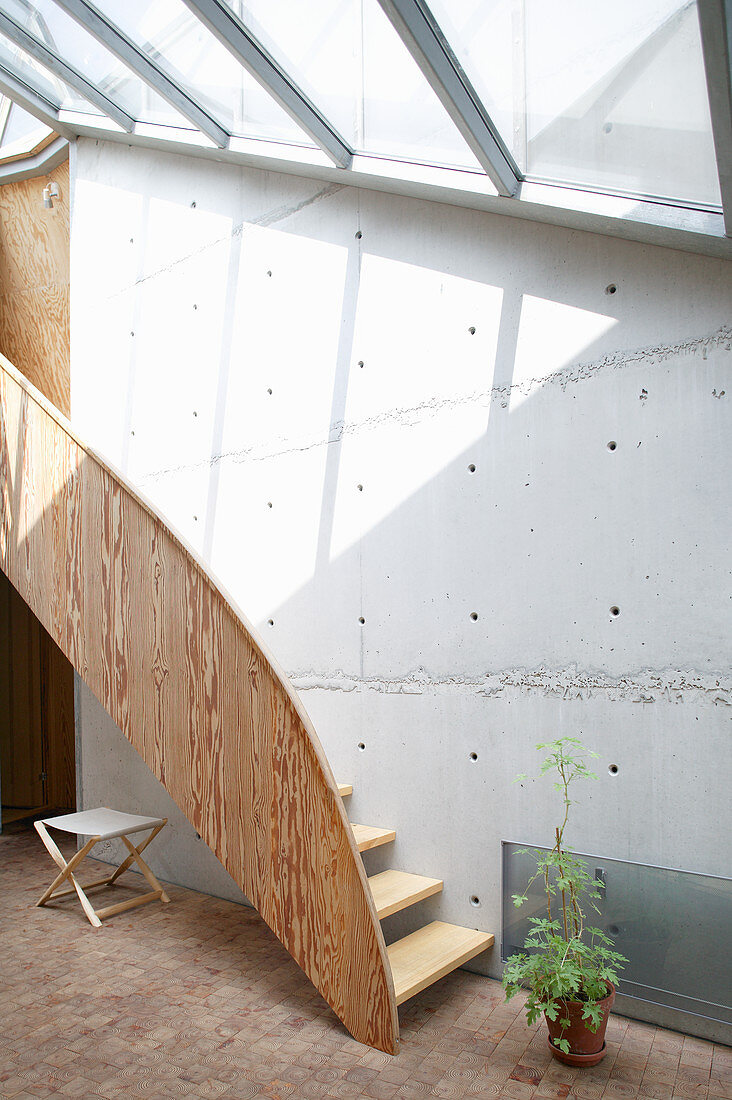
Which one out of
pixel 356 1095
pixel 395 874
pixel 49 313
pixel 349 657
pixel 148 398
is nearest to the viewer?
pixel 356 1095

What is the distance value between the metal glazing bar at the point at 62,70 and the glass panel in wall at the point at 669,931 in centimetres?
471

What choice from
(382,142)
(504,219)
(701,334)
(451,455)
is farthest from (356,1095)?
(382,142)

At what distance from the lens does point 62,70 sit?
4387mm

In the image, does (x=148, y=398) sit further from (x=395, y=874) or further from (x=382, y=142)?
(x=395, y=874)

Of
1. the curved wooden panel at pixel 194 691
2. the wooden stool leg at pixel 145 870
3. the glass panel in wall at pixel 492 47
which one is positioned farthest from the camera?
the wooden stool leg at pixel 145 870

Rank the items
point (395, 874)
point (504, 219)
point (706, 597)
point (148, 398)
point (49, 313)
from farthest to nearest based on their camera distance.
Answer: point (49, 313) < point (148, 398) < point (395, 874) < point (504, 219) < point (706, 597)

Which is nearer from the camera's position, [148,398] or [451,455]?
[451,455]

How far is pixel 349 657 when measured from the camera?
4.12 metres

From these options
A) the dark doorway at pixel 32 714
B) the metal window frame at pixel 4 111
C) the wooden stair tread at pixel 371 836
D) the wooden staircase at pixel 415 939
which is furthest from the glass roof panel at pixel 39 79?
the wooden staircase at pixel 415 939

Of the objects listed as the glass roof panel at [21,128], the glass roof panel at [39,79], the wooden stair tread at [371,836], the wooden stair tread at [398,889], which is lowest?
the wooden stair tread at [398,889]

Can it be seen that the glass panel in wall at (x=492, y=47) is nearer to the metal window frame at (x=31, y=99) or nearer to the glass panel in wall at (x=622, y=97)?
the glass panel in wall at (x=622, y=97)

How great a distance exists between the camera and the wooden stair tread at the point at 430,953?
9.97ft

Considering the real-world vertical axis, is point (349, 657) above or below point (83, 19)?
below

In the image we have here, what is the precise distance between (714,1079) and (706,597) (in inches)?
63.5
